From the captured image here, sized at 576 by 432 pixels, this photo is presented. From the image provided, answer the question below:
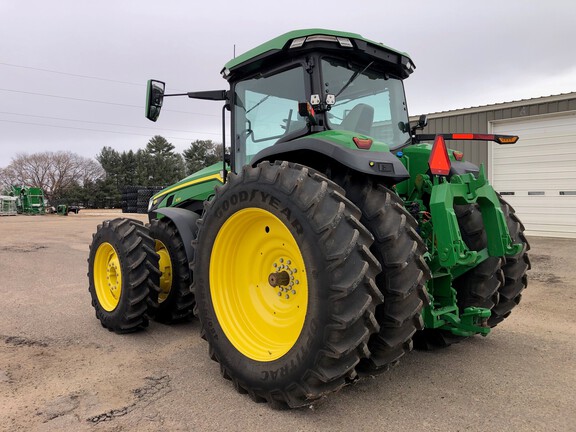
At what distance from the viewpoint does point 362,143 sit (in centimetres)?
281

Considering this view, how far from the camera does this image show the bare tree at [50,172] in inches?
2051

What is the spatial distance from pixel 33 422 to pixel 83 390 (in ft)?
1.43

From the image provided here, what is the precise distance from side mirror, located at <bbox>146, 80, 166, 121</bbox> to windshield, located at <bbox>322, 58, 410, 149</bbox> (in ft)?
5.41

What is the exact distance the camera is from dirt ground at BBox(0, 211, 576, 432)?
2.53 meters

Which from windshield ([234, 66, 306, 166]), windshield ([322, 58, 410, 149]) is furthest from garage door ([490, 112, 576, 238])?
windshield ([234, 66, 306, 166])

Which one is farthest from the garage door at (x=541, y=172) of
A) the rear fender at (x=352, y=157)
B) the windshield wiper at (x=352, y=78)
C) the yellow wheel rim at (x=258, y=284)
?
the yellow wheel rim at (x=258, y=284)

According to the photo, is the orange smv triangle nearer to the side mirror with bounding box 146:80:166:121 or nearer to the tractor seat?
the tractor seat

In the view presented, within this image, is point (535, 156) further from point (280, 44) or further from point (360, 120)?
point (280, 44)

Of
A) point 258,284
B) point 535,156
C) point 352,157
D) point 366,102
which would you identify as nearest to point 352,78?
point 366,102

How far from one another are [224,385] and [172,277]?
5.17 ft

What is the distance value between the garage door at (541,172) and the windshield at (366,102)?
28.2 ft

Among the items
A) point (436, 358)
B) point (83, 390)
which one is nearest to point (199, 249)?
point (83, 390)

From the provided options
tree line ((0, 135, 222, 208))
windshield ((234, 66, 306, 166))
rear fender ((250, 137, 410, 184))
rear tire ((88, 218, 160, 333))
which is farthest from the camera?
tree line ((0, 135, 222, 208))

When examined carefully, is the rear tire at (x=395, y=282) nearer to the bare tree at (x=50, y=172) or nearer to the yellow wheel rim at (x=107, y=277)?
the yellow wheel rim at (x=107, y=277)
